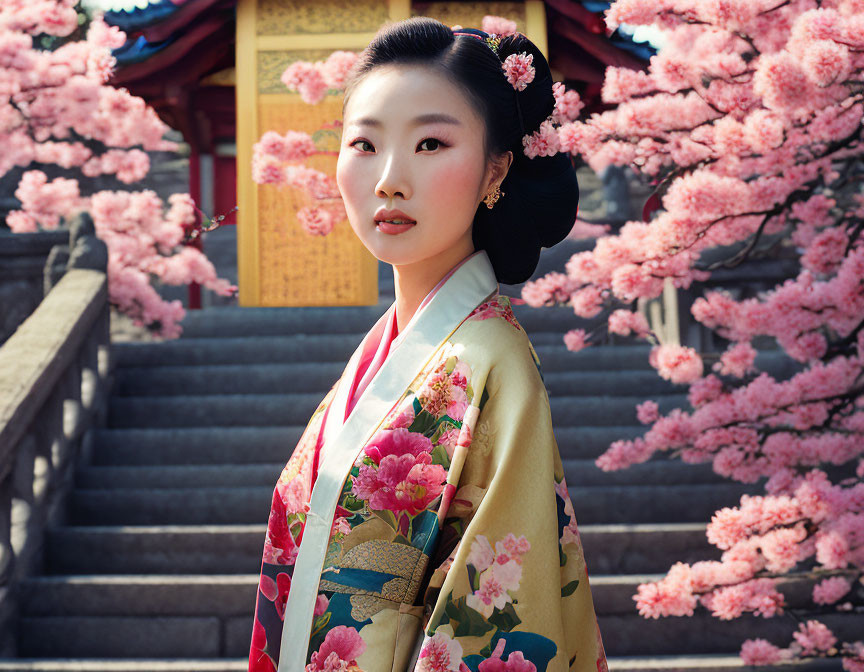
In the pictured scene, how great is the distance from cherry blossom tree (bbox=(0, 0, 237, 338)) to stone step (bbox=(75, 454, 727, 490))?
5.15 ft


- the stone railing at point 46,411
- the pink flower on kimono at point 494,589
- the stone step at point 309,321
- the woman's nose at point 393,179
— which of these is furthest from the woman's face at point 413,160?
the stone step at point 309,321

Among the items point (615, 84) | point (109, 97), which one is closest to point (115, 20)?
point (109, 97)

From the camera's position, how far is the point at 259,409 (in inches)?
212

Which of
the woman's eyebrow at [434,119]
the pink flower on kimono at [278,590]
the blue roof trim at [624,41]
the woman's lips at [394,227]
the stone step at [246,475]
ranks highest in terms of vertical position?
the blue roof trim at [624,41]

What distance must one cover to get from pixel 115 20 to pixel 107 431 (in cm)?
483

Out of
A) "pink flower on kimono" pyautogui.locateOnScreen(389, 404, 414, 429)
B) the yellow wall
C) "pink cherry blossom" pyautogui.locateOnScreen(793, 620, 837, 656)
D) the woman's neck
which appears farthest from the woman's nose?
the yellow wall

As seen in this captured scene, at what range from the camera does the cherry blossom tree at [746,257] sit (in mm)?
3205

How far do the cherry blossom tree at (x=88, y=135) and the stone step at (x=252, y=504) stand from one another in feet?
5.92

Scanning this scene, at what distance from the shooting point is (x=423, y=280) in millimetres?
1678

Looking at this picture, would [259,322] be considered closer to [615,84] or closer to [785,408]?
[615,84]

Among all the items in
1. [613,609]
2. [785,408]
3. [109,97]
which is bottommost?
[613,609]

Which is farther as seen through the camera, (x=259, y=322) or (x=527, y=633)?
(x=259, y=322)

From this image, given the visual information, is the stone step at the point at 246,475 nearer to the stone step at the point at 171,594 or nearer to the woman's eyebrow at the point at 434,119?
the stone step at the point at 171,594

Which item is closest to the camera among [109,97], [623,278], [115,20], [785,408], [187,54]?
[785,408]
